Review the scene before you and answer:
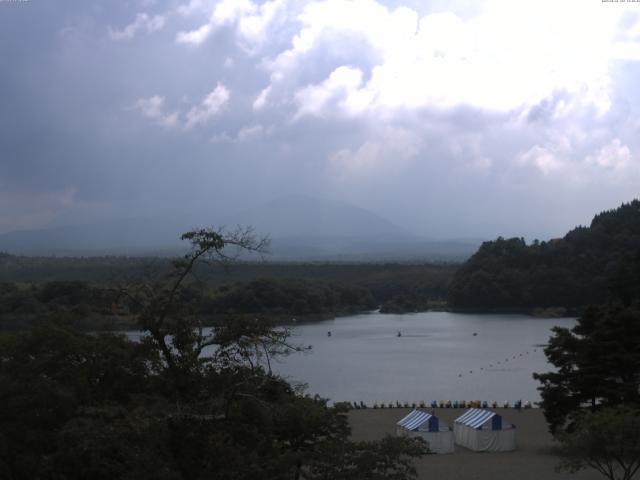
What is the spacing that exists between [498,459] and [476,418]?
1391 millimetres

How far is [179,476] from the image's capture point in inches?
234

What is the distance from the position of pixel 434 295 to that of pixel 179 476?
6817 cm

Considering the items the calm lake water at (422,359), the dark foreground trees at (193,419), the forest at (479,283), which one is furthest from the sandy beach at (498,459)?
the forest at (479,283)

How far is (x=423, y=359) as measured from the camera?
35969 millimetres

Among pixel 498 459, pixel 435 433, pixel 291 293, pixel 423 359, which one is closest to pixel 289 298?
pixel 291 293

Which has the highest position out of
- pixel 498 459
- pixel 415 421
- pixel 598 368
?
pixel 598 368

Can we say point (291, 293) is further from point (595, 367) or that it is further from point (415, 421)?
point (595, 367)

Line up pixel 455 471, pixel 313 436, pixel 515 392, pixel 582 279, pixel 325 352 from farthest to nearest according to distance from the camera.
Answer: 1. pixel 582 279
2. pixel 325 352
3. pixel 515 392
4. pixel 455 471
5. pixel 313 436

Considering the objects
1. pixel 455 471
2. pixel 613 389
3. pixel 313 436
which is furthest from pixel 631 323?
pixel 313 436

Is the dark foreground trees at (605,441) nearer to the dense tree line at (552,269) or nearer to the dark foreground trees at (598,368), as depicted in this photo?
the dark foreground trees at (598,368)

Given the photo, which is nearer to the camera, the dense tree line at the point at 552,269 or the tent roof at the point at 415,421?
the tent roof at the point at 415,421

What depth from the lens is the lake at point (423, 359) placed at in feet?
88.2

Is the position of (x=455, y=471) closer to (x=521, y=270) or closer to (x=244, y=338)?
(x=244, y=338)

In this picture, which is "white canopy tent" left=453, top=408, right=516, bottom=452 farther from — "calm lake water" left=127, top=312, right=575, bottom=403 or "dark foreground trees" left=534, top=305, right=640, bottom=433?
"calm lake water" left=127, top=312, right=575, bottom=403
